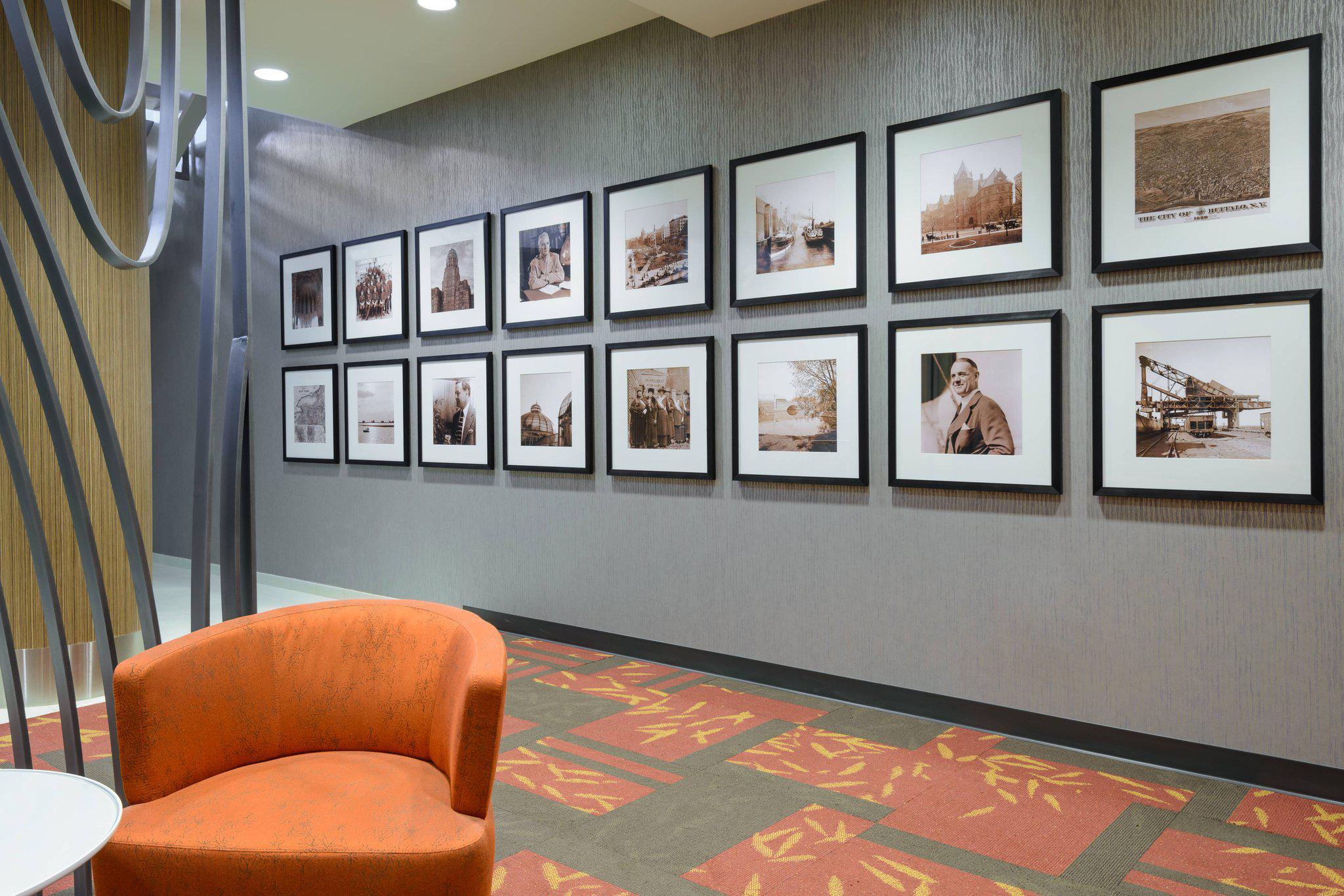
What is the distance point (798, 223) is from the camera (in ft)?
14.3

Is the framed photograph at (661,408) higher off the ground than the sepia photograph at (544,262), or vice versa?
the sepia photograph at (544,262)

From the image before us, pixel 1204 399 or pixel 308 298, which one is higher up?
pixel 308 298

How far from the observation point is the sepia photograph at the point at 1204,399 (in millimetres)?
3277

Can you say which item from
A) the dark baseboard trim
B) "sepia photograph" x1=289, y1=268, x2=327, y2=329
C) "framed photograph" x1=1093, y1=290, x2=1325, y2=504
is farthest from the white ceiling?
the dark baseboard trim

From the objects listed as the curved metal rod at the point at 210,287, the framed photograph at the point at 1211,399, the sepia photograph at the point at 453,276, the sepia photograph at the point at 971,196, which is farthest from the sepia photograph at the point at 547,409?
the curved metal rod at the point at 210,287

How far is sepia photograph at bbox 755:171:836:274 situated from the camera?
426 cm

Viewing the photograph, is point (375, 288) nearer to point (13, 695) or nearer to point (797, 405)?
point (797, 405)

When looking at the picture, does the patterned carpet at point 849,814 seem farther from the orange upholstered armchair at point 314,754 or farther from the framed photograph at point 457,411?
the framed photograph at point 457,411

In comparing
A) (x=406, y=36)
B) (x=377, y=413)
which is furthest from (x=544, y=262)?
(x=377, y=413)

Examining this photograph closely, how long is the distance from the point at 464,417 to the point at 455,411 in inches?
3.4

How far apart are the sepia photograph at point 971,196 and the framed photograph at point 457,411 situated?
2.68m

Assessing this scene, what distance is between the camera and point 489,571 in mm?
5699

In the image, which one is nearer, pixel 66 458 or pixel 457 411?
pixel 66 458

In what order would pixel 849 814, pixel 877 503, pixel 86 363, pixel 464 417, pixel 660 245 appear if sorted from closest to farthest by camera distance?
1. pixel 86 363
2. pixel 849 814
3. pixel 877 503
4. pixel 660 245
5. pixel 464 417
